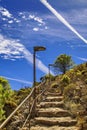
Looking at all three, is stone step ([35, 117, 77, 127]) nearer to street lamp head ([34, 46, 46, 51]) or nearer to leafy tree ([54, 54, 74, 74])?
street lamp head ([34, 46, 46, 51])

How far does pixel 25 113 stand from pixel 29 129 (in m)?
2.54

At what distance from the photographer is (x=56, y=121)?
12289 millimetres

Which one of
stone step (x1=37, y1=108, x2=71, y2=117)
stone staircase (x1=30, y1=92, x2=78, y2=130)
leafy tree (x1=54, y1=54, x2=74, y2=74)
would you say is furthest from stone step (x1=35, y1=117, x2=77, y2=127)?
leafy tree (x1=54, y1=54, x2=74, y2=74)

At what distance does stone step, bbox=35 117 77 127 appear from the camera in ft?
39.8

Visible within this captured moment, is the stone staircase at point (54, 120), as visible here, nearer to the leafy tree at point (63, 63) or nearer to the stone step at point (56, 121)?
the stone step at point (56, 121)

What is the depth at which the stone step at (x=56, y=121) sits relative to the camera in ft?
39.8

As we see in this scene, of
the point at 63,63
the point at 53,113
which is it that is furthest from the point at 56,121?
the point at 63,63

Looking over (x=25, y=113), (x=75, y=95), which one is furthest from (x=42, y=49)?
(x=75, y=95)

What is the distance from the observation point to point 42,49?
12992mm

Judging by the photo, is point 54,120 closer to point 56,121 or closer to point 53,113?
point 56,121

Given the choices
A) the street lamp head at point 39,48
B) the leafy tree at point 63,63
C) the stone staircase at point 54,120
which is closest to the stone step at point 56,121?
the stone staircase at point 54,120

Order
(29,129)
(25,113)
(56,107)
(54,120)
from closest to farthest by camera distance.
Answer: (29,129) < (54,120) < (25,113) < (56,107)

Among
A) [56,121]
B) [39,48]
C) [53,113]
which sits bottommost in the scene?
[56,121]

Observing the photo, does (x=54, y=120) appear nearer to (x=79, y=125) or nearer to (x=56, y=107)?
(x=79, y=125)
